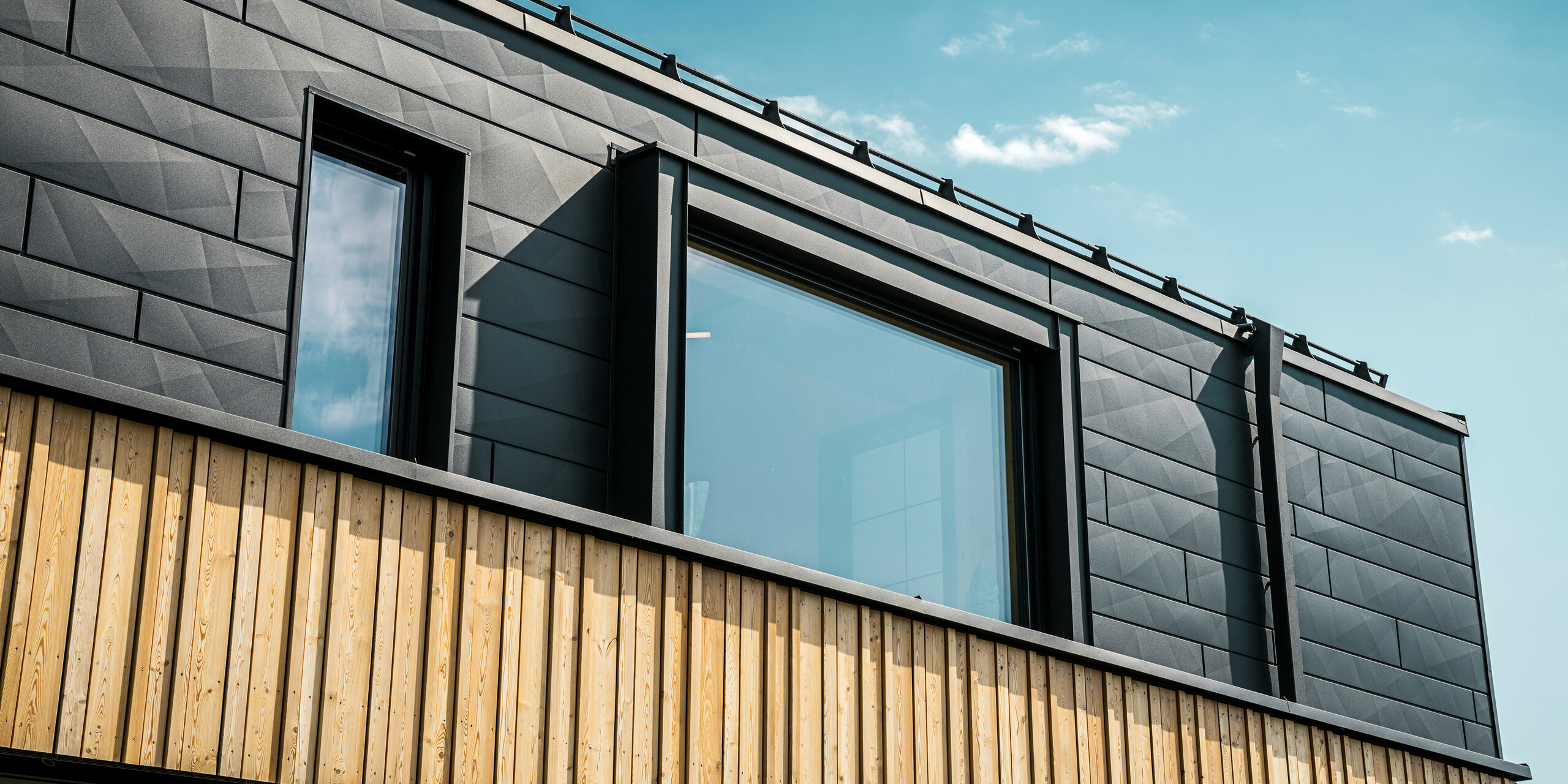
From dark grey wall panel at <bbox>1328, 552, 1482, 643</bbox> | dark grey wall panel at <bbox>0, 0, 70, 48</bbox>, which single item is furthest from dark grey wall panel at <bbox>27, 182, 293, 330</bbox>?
dark grey wall panel at <bbox>1328, 552, 1482, 643</bbox>

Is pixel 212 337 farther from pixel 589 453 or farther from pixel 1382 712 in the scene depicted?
pixel 1382 712

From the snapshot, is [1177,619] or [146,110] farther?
[1177,619]

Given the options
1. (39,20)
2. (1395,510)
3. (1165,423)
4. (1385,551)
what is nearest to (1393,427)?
(1395,510)

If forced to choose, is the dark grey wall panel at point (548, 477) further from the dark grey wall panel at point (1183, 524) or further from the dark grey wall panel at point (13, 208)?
the dark grey wall panel at point (1183, 524)

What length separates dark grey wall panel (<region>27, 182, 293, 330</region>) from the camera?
556 centimetres

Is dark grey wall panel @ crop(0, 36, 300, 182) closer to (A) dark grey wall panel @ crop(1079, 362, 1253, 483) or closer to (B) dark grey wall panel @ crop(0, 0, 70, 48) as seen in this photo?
(B) dark grey wall panel @ crop(0, 0, 70, 48)

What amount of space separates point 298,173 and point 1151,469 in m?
5.77

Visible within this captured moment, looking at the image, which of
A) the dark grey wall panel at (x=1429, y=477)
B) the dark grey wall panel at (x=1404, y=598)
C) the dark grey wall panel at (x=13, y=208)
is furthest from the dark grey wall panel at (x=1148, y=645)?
the dark grey wall panel at (x=13, y=208)

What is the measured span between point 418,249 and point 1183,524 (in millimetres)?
5404

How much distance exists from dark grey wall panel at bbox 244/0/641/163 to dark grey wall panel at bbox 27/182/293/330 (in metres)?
1.10

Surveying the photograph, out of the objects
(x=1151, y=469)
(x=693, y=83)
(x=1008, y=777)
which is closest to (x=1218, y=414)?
(x=1151, y=469)

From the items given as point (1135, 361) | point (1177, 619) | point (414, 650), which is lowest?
point (414, 650)

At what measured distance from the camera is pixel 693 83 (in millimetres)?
8266

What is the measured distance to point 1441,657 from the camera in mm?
11078
